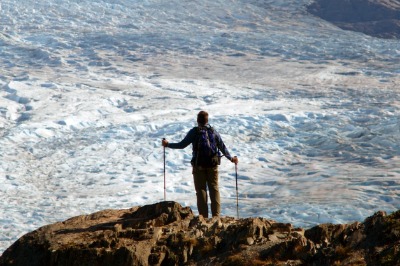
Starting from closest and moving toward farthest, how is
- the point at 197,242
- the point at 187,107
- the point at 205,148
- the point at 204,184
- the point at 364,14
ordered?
the point at 197,242 < the point at 205,148 < the point at 204,184 < the point at 187,107 < the point at 364,14

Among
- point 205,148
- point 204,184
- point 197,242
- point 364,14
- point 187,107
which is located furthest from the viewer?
point 364,14

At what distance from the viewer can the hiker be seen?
7254mm

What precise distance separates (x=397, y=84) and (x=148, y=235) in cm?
1760

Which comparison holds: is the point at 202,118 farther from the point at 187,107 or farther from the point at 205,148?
the point at 187,107

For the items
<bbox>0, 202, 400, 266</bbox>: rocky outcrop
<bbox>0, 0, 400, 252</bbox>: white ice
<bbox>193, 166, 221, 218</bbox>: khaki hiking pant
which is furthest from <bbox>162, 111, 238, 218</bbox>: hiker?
<bbox>0, 0, 400, 252</bbox>: white ice

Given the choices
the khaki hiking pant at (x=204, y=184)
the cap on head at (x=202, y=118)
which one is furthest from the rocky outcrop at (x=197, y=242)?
the cap on head at (x=202, y=118)

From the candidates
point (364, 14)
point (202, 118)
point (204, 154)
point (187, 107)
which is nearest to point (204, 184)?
point (204, 154)

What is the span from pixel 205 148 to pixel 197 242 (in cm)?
171

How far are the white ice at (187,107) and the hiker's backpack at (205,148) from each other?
11.7 ft

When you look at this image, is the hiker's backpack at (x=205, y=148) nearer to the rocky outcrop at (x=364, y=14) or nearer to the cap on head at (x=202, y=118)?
the cap on head at (x=202, y=118)

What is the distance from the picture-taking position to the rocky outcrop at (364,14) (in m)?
32.0

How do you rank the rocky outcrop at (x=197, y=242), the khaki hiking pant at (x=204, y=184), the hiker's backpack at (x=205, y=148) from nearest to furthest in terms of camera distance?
the rocky outcrop at (x=197, y=242), the hiker's backpack at (x=205, y=148), the khaki hiking pant at (x=204, y=184)

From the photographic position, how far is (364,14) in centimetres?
Result: 3403

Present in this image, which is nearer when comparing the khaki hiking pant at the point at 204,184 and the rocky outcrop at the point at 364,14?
the khaki hiking pant at the point at 204,184
